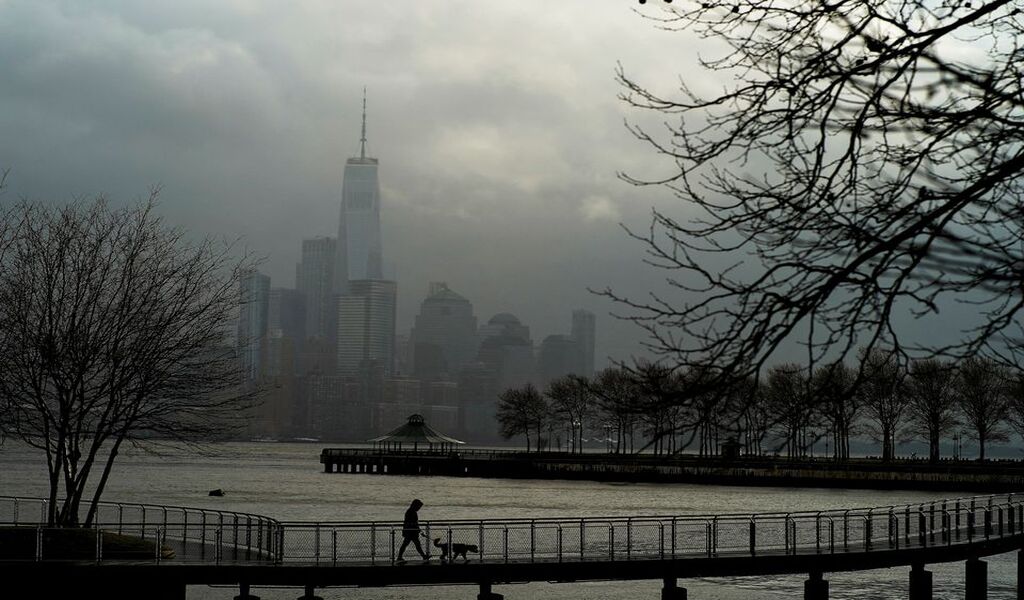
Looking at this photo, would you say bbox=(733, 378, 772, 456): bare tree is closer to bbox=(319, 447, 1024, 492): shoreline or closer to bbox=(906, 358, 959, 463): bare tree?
bbox=(319, 447, 1024, 492): shoreline

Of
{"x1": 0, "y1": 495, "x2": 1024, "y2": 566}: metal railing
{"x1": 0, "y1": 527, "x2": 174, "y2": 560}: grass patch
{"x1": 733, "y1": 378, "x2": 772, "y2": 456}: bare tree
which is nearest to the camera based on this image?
{"x1": 733, "y1": 378, "x2": 772, "y2": 456}: bare tree

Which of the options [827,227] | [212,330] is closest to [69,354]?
[212,330]

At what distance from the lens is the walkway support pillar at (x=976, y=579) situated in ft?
140

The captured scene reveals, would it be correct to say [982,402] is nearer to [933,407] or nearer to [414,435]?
[933,407]

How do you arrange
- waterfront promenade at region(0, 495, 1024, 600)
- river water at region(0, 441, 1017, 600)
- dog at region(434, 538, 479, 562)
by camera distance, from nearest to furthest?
1. waterfront promenade at region(0, 495, 1024, 600)
2. dog at region(434, 538, 479, 562)
3. river water at region(0, 441, 1017, 600)

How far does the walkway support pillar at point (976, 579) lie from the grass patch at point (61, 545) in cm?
2711

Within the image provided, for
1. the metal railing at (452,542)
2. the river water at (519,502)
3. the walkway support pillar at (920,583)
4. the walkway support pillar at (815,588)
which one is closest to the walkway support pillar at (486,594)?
the metal railing at (452,542)

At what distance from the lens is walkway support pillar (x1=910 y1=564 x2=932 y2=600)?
39.7m

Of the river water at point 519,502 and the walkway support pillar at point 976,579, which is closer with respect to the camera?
the walkway support pillar at point 976,579

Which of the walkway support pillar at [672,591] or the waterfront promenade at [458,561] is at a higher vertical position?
the waterfront promenade at [458,561]

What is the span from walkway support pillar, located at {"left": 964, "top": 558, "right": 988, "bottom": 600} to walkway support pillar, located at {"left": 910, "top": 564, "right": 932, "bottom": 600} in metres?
3.05

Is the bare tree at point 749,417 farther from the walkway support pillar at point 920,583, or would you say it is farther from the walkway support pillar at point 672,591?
the walkway support pillar at point 920,583

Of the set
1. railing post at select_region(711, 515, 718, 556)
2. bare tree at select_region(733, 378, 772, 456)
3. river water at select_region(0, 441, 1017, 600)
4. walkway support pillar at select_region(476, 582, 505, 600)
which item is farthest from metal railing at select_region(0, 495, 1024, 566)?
bare tree at select_region(733, 378, 772, 456)

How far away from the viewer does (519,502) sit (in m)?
107
